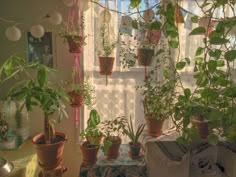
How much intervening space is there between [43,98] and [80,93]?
0.41 m

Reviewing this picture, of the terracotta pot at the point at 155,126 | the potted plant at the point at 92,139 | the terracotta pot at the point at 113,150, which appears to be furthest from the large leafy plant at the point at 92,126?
the terracotta pot at the point at 155,126

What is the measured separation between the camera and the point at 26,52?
179 centimetres

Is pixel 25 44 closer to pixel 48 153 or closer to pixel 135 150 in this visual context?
pixel 48 153

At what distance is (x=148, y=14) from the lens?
1.56 metres

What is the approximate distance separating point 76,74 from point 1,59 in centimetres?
60

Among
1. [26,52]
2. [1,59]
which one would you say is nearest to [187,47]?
[26,52]

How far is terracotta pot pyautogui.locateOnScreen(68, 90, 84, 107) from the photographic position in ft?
5.48

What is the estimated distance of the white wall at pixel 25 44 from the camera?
1736mm

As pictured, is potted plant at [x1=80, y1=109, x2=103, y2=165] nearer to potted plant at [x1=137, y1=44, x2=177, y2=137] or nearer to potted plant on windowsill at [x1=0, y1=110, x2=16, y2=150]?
potted plant at [x1=137, y1=44, x2=177, y2=137]

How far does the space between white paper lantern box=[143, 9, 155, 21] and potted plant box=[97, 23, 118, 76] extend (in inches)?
10.9

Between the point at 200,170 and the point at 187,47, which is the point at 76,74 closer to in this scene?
the point at 187,47

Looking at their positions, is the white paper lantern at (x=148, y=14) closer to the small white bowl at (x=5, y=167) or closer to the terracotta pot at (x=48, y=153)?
the terracotta pot at (x=48, y=153)

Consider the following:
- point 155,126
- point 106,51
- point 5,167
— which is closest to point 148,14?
point 106,51

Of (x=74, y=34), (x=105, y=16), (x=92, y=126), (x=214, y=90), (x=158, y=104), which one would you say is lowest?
(x=92, y=126)
